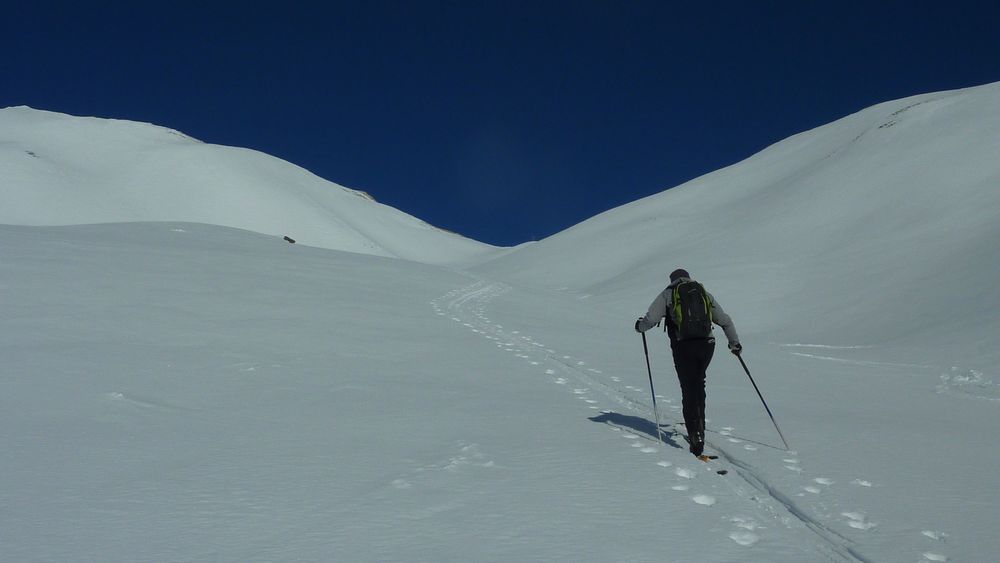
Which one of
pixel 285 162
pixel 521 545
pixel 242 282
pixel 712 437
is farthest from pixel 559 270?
pixel 285 162

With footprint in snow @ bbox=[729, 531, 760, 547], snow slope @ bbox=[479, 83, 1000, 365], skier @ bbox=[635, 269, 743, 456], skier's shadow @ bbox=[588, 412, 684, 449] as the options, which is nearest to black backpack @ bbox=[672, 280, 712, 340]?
skier @ bbox=[635, 269, 743, 456]

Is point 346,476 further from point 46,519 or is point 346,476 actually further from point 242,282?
point 242,282

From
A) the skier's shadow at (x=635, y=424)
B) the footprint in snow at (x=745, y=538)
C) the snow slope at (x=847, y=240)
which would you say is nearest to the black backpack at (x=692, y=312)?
the skier's shadow at (x=635, y=424)

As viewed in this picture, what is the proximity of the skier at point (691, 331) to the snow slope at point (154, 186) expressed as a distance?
6368 cm

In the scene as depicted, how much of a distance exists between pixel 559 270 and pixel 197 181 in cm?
4964

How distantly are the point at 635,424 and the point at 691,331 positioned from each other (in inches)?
52.8

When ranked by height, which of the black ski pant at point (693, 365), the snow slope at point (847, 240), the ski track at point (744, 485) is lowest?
the ski track at point (744, 485)

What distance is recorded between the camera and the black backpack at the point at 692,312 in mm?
6219

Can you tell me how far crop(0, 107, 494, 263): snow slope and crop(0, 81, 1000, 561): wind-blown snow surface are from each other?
50752 mm

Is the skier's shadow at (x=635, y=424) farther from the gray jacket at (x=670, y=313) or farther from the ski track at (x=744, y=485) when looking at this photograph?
the gray jacket at (x=670, y=313)

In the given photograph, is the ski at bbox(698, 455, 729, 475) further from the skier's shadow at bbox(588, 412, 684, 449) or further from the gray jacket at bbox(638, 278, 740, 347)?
the gray jacket at bbox(638, 278, 740, 347)

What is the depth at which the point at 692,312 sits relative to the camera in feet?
20.5

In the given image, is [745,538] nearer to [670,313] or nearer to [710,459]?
[710,459]

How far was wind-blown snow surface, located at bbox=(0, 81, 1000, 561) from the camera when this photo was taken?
3904 millimetres
